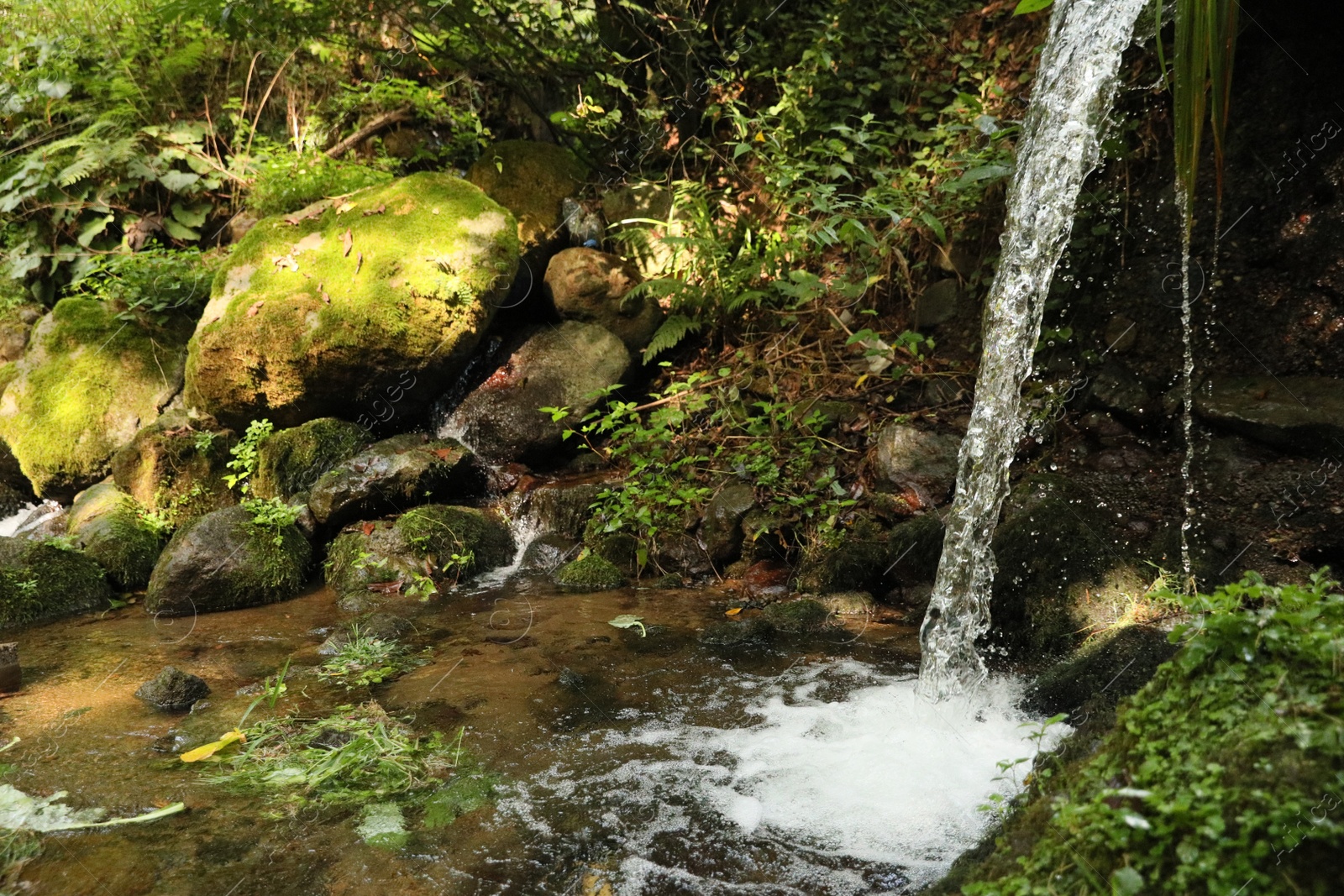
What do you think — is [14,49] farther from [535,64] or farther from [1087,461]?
[1087,461]

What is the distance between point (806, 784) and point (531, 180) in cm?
650

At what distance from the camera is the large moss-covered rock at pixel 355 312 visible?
6.84 metres

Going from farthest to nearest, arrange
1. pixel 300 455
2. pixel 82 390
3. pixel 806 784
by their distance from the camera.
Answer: pixel 82 390 → pixel 300 455 → pixel 806 784

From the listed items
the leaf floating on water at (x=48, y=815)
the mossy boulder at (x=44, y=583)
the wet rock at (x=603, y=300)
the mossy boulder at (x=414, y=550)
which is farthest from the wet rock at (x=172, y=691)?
the wet rock at (x=603, y=300)

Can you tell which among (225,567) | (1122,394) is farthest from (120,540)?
(1122,394)

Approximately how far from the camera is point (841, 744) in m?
3.23

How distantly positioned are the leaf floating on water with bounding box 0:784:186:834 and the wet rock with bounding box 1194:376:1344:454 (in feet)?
16.0

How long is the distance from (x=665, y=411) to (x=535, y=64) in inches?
159

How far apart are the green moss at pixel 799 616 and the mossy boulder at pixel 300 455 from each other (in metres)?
3.73

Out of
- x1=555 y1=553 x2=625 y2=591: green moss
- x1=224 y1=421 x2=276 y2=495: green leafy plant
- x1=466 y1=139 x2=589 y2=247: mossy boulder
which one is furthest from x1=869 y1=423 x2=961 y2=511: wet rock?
x1=224 y1=421 x2=276 y2=495: green leafy plant

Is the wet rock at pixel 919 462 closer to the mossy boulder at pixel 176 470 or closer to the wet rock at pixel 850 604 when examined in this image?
the wet rock at pixel 850 604

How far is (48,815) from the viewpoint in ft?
8.91

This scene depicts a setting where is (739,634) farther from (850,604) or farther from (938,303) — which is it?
(938,303)

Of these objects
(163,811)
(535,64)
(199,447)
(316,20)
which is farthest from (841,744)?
(316,20)
